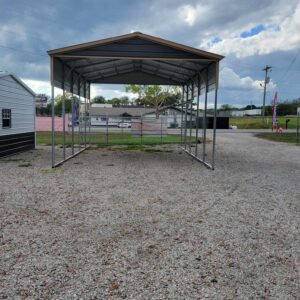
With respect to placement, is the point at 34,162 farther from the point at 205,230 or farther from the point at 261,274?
the point at 261,274

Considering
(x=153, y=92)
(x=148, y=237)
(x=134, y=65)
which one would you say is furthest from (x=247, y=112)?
(x=148, y=237)

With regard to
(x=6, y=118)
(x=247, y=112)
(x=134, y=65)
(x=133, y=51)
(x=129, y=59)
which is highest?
(x=247, y=112)

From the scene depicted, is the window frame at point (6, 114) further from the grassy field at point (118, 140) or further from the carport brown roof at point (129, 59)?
the grassy field at point (118, 140)

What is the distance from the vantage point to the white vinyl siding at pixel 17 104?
11.6 meters

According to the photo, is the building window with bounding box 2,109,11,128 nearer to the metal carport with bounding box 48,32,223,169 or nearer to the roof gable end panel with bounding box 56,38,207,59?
the metal carport with bounding box 48,32,223,169

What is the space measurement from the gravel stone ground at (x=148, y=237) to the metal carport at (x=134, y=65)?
2.91 m

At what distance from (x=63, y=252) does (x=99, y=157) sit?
8793 millimetres

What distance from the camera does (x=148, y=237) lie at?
4211 mm

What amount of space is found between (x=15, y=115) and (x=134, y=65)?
5.02 m

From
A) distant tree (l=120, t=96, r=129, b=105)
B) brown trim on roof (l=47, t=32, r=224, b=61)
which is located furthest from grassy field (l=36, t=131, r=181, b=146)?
distant tree (l=120, t=96, r=129, b=105)

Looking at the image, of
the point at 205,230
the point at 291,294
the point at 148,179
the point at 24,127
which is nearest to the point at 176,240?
the point at 205,230

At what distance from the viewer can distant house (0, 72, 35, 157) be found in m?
11.6

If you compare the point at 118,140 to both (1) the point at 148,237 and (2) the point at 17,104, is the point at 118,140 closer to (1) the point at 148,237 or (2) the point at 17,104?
(2) the point at 17,104

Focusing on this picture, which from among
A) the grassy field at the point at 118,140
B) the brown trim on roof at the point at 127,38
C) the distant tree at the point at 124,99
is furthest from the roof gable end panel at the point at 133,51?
the distant tree at the point at 124,99
